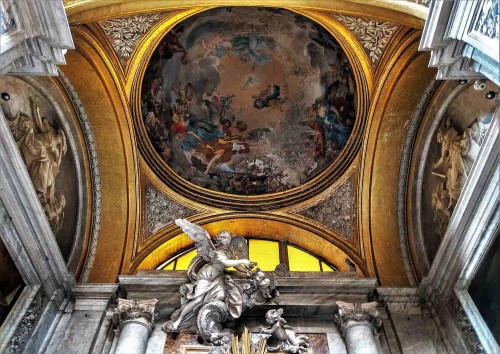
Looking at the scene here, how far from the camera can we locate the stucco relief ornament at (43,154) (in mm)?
8328

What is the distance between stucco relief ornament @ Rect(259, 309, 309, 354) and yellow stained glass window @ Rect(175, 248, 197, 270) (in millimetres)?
3133

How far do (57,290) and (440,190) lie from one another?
6.69 m

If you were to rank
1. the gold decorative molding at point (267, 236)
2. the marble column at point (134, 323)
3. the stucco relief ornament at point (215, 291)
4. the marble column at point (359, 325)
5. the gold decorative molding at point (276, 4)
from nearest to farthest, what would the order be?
the gold decorative molding at point (276, 4)
the marble column at point (134, 323)
the marble column at point (359, 325)
the stucco relief ornament at point (215, 291)
the gold decorative molding at point (267, 236)

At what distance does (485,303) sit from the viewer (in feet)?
25.2

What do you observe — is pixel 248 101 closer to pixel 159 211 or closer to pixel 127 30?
pixel 159 211

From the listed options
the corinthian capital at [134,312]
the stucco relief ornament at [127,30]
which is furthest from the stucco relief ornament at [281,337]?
the stucco relief ornament at [127,30]

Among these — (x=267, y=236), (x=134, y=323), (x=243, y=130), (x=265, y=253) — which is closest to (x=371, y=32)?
(x=243, y=130)

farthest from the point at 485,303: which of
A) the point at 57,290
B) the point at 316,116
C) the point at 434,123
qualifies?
the point at 57,290

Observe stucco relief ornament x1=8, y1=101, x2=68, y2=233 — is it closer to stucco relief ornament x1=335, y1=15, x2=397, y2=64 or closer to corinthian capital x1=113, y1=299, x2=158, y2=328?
corinthian capital x1=113, y1=299, x2=158, y2=328

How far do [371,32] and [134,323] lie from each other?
6439 mm

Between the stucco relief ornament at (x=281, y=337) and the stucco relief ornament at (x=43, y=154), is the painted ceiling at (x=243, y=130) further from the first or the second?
the stucco relief ornament at (x=281, y=337)

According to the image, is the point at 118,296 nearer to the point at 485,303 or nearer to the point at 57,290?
the point at 57,290

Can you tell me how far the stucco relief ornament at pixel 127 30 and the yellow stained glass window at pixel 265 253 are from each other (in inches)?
187

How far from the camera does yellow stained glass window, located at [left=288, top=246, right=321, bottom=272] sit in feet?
37.4
